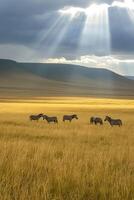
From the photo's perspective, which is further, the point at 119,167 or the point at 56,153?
the point at 56,153

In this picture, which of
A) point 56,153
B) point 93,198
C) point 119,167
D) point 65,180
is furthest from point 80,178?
point 56,153

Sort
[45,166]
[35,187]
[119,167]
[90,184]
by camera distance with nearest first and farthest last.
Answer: [35,187] < [90,184] < [45,166] < [119,167]

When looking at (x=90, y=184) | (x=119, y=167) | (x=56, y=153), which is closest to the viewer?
(x=90, y=184)

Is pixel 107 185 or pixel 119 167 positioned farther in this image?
pixel 119 167

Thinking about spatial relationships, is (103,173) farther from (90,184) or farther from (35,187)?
(35,187)

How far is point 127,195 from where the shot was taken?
5902 mm

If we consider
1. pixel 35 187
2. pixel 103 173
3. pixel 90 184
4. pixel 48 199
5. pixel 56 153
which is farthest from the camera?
pixel 56 153

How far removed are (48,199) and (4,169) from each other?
1812 mm

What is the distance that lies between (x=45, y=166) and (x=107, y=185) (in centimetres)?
160

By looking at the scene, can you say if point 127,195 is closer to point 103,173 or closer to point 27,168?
point 103,173

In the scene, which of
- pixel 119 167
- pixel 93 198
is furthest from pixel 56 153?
pixel 93 198

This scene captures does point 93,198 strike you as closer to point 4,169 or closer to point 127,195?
point 127,195

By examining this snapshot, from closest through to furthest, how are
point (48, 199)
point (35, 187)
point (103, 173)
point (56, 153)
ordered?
point (48, 199), point (35, 187), point (103, 173), point (56, 153)

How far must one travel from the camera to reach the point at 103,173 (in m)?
7.26
